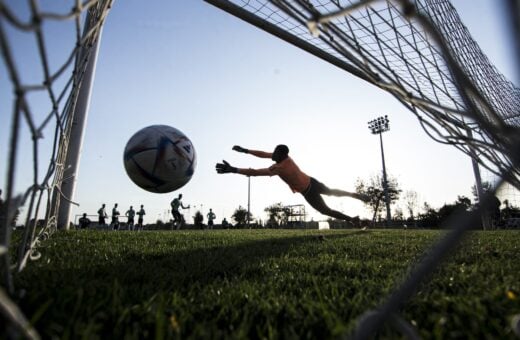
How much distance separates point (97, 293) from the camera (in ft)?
5.96

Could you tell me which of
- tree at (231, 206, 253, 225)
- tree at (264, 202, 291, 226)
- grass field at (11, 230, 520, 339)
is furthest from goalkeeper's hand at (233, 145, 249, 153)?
tree at (231, 206, 253, 225)

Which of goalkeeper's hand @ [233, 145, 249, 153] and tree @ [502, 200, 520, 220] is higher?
goalkeeper's hand @ [233, 145, 249, 153]

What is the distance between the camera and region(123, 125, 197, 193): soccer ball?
522 cm

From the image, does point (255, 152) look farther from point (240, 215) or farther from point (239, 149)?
point (240, 215)

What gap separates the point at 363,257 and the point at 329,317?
2.25 metres

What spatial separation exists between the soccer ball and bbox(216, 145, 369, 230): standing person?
66 centimetres

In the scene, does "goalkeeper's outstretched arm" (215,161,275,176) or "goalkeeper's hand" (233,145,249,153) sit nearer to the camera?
"goalkeeper's outstretched arm" (215,161,275,176)

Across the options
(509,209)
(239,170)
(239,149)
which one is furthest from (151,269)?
(509,209)

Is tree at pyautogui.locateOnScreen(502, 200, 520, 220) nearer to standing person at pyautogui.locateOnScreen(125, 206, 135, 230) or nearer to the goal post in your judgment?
the goal post

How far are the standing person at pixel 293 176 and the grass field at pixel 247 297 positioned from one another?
271 cm

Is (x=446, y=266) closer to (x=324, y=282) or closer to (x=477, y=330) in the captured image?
(x=324, y=282)

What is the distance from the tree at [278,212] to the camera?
54287 millimetres

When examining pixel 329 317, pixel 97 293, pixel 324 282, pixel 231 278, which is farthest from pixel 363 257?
pixel 97 293

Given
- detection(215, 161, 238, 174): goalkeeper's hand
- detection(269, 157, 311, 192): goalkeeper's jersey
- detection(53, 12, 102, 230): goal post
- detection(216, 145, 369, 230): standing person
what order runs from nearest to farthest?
detection(215, 161, 238, 174): goalkeeper's hand → detection(216, 145, 369, 230): standing person → detection(269, 157, 311, 192): goalkeeper's jersey → detection(53, 12, 102, 230): goal post
